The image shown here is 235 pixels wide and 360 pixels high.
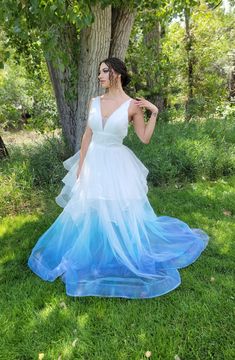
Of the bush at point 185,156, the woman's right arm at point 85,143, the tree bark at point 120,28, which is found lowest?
the bush at point 185,156

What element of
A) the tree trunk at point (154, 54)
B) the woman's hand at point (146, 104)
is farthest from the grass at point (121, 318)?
the tree trunk at point (154, 54)

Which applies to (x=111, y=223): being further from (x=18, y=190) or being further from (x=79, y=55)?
(x=79, y=55)

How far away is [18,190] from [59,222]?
1836 millimetres

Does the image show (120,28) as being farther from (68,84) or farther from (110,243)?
(110,243)

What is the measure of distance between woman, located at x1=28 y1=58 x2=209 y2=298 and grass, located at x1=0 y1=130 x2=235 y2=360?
119mm

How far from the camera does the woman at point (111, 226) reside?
296 cm

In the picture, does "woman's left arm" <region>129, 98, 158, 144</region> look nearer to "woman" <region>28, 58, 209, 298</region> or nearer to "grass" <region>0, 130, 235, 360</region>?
"woman" <region>28, 58, 209, 298</region>

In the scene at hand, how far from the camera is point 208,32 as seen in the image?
11.3 metres

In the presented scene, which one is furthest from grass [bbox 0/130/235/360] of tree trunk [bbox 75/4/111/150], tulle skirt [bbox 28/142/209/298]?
tree trunk [bbox 75/4/111/150]

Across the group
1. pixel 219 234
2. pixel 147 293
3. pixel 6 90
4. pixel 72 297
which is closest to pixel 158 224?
pixel 219 234

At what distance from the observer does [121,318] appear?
8.62ft

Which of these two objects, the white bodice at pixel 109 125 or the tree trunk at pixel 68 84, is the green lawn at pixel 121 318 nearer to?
the white bodice at pixel 109 125

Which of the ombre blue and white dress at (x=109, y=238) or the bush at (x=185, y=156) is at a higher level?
the ombre blue and white dress at (x=109, y=238)

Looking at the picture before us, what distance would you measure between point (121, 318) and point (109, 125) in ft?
5.35
